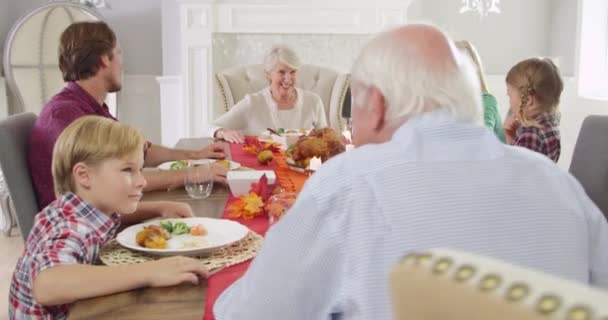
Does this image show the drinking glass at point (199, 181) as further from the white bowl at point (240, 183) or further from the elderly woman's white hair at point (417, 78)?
the elderly woman's white hair at point (417, 78)

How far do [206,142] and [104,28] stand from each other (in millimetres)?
976

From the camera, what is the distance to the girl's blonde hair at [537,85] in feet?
9.19

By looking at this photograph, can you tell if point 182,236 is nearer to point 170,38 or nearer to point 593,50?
point 170,38

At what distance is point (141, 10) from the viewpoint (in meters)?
5.34

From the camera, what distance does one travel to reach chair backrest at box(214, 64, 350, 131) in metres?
4.23

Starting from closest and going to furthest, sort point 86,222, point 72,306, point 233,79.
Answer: point 72,306
point 86,222
point 233,79

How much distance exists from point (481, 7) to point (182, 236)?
13.4ft

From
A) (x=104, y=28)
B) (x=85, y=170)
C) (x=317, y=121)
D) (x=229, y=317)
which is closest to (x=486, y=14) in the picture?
(x=317, y=121)

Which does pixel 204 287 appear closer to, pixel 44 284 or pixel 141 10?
pixel 44 284

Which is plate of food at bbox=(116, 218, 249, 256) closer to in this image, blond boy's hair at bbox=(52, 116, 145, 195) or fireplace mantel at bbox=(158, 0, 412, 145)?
blond boy's hair at bbox=(52, 116, 145, 195)

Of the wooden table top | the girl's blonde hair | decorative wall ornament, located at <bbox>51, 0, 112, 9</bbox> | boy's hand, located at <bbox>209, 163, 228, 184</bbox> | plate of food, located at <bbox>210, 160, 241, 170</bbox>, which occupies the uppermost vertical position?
decorative wall ornament, located at <bbox>51, 0, 112, 9</bbox>

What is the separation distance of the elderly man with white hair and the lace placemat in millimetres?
357

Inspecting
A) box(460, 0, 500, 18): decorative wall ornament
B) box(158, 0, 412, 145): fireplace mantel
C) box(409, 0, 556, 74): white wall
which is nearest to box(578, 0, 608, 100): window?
box(409, 0, 556, 74): white wall

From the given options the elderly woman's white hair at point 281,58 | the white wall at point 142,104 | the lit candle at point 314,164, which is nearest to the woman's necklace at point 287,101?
the elderly woman's white hair at point 281,58
